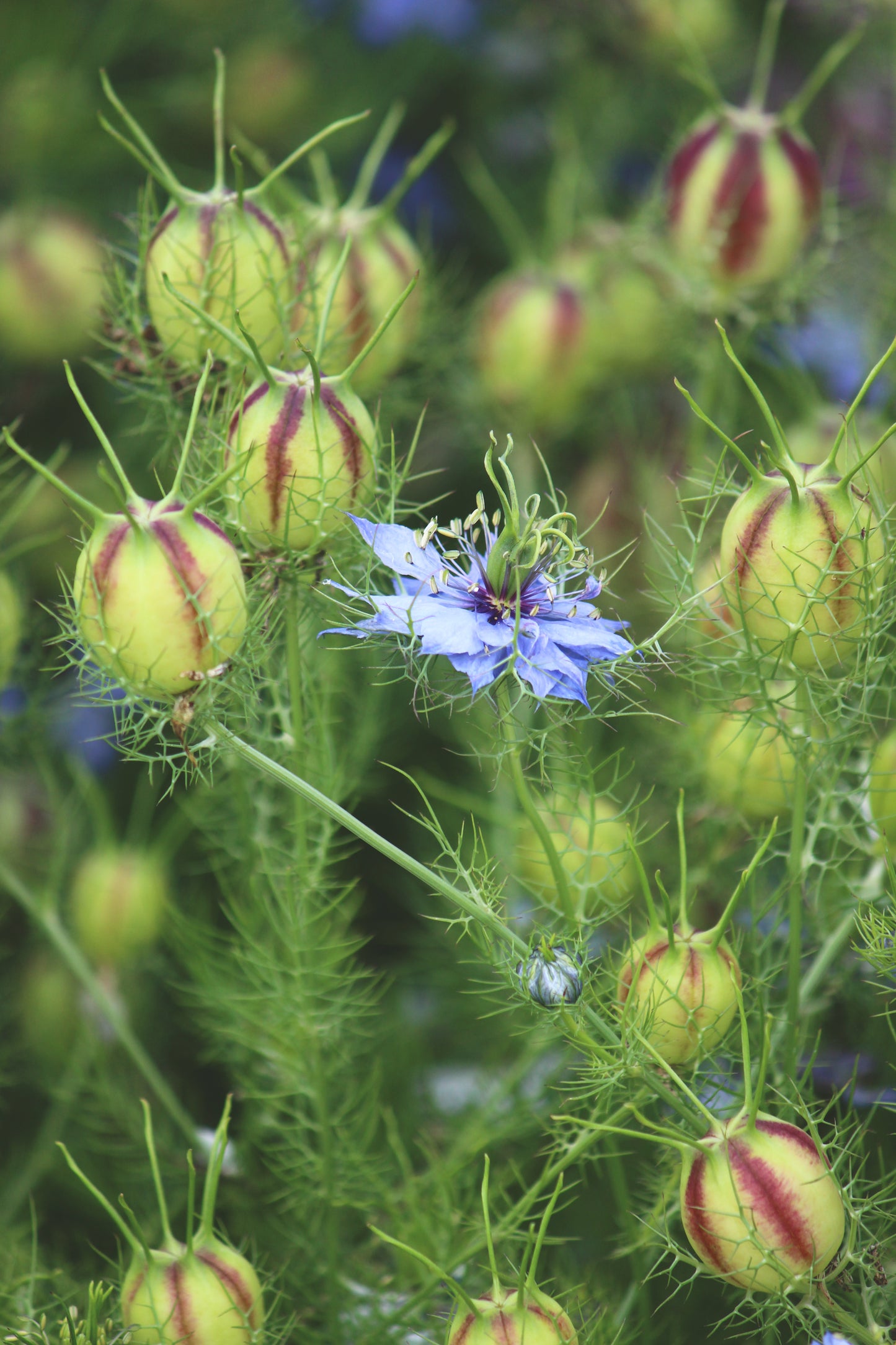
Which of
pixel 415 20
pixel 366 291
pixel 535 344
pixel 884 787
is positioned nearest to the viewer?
pixel 884 787

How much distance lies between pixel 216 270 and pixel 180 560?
17 centimetres

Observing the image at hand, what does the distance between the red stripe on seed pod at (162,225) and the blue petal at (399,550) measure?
17cm

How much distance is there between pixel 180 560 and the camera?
388mm

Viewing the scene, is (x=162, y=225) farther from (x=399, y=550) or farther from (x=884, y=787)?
(x=884, y=787)

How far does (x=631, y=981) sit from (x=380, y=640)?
147 mm

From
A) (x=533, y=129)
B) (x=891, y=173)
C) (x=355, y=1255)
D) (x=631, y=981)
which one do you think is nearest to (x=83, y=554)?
(x=631, y=981)

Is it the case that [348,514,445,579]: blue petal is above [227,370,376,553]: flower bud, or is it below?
below

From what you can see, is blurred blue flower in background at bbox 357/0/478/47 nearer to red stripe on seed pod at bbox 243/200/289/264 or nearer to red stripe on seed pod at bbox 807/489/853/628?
red stripe on seed pod at bbox 243/200/289/264

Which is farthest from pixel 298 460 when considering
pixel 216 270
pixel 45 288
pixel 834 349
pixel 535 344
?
pixel 834 349

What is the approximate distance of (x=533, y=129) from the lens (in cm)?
113

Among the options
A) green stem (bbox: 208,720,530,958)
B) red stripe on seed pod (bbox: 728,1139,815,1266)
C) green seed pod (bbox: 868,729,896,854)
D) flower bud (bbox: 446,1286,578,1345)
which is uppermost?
green stem (bbox: 208,720,530,958)

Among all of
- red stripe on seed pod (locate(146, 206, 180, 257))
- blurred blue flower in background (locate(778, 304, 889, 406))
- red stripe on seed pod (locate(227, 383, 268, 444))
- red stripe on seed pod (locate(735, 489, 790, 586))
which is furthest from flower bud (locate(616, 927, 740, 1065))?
blurred blue flower in background (locate(778, 304, 889, 406))

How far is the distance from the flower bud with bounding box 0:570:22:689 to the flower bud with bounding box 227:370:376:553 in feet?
0.47

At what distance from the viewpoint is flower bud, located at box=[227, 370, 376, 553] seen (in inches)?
17.0
